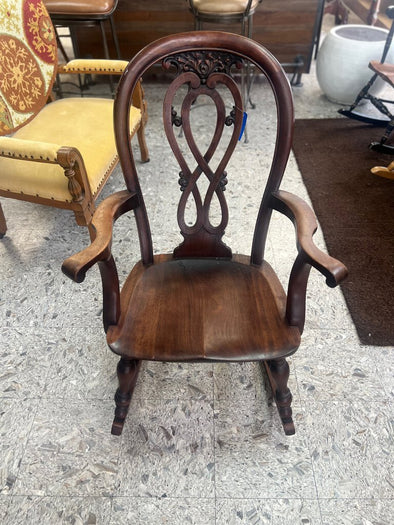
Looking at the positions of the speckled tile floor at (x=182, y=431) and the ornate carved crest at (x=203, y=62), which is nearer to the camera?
the ornate carved crest at (x=203, y=62)

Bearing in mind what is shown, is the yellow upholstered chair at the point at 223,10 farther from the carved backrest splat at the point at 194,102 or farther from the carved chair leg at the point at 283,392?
the carved chair leg at the point at 283,392

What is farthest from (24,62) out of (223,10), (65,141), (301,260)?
(301,260)

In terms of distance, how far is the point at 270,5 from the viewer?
3.04 metres

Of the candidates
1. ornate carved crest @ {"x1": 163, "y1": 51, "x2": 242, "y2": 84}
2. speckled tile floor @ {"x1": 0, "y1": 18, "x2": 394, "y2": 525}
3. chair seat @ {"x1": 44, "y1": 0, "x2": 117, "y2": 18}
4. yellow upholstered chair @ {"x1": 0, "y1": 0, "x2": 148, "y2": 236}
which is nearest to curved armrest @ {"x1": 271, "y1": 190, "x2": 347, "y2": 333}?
ornate carved crest @ {"x1": 163, "y1": 51, "x2": 242, "y2": 84}

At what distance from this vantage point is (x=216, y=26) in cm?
311

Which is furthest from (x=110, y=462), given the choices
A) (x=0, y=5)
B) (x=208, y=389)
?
(x=0, y=5)

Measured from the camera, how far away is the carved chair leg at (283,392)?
1.13 m

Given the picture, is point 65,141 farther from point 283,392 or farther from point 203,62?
point 283,392

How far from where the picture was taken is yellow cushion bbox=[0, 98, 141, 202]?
5.21 feet

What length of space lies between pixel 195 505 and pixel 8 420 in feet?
2.19

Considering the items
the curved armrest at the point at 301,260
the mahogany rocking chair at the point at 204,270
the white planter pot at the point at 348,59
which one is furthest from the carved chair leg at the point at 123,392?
the white planter pot at the point at 348,59

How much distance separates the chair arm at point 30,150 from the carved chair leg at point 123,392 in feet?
2.58

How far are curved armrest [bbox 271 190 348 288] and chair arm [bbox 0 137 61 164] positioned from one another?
0.84 meters

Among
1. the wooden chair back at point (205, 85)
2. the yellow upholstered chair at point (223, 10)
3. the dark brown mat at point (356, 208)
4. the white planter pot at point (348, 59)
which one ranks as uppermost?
the wooden chair back at point (205, 85)
